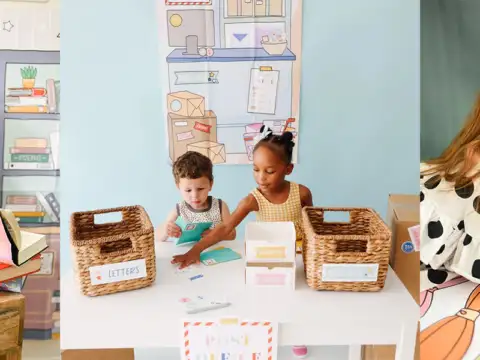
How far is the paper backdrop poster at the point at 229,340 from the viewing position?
136 cm

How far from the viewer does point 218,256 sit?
1.67 m

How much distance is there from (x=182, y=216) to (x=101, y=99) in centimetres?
53

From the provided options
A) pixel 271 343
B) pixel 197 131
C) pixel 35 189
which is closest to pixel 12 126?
pixel 35 189

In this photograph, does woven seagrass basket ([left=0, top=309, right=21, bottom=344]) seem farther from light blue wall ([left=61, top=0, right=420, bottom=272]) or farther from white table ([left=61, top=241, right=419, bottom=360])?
light blue wall ([left=61, top=0, right=420, bottom=272])

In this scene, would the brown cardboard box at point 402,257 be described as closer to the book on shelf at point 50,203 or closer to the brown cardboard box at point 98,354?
the brown cardboard box at point 98,354

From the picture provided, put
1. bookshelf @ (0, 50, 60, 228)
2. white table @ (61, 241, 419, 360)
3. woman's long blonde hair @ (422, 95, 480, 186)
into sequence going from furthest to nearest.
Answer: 1. bookshelf @ (0, 50, 60, 228)
2. white table @ (61, 241, 419, 360)
3. woman's long blonde hair @ (422, 95, 480, 186)

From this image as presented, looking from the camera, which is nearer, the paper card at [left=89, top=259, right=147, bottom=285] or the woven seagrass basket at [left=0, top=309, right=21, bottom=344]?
the woven seagrass basket at [left=0, top=309, right=21, bottom=344]

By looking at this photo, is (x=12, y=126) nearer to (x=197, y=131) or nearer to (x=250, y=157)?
(x=197, y=131)

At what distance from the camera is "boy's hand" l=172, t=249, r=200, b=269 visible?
5.26ft

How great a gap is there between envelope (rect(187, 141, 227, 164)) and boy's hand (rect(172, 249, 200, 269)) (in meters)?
0.51

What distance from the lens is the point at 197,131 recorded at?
6.68 ft

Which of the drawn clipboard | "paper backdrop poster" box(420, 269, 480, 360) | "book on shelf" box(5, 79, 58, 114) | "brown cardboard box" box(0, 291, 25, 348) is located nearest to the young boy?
the drawn clipboard

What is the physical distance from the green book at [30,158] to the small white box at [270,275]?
0.89 meters

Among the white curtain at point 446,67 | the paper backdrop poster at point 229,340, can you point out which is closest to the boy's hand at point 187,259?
the paper backdrop poster at point 229,340
